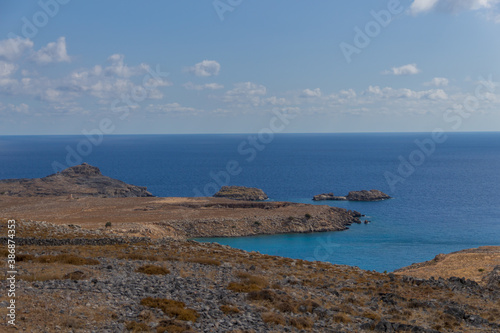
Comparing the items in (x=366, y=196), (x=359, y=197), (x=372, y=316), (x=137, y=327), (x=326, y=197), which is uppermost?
(x=137, y=327)

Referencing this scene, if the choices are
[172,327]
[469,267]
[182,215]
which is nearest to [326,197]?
[182,215]

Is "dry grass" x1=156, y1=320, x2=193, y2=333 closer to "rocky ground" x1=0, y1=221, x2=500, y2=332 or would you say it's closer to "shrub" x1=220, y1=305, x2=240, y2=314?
"rocky ground" x1=0, y1=221, x2=500, y2=332

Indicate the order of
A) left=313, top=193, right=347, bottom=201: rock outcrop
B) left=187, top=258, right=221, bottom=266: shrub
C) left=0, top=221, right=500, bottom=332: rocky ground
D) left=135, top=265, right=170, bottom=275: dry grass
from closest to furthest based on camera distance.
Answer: left=0, top=221, right=500, bottom=332: rocky ground < left=135, top=265, right=170, bottom=275: dry grass < left=187, top=258, right=221, bottom=266: shrub < left=313, top=193, right=347, bottom=201: rock outcrop

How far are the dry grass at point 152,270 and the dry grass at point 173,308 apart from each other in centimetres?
587

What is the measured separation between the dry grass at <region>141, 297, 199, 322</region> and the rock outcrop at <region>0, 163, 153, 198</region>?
105 meters

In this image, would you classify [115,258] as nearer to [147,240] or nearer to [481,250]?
[147,240]

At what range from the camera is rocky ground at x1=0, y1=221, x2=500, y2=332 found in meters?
17.8

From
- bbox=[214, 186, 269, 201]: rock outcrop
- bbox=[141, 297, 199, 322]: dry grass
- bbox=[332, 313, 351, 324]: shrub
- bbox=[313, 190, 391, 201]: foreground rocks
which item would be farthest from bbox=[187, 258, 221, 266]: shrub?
bbox=[313, 190, 391, 201]: foreground rocks

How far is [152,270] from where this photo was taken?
2588cm

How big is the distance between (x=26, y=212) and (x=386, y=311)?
270 feet

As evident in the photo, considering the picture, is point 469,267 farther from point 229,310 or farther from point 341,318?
point 229,310

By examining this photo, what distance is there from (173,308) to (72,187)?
11989 cm

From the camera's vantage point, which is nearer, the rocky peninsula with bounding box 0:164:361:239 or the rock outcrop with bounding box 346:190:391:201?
the rocky peninsula with bounding box 0:164:361:239

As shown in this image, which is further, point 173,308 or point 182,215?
point 182,215
